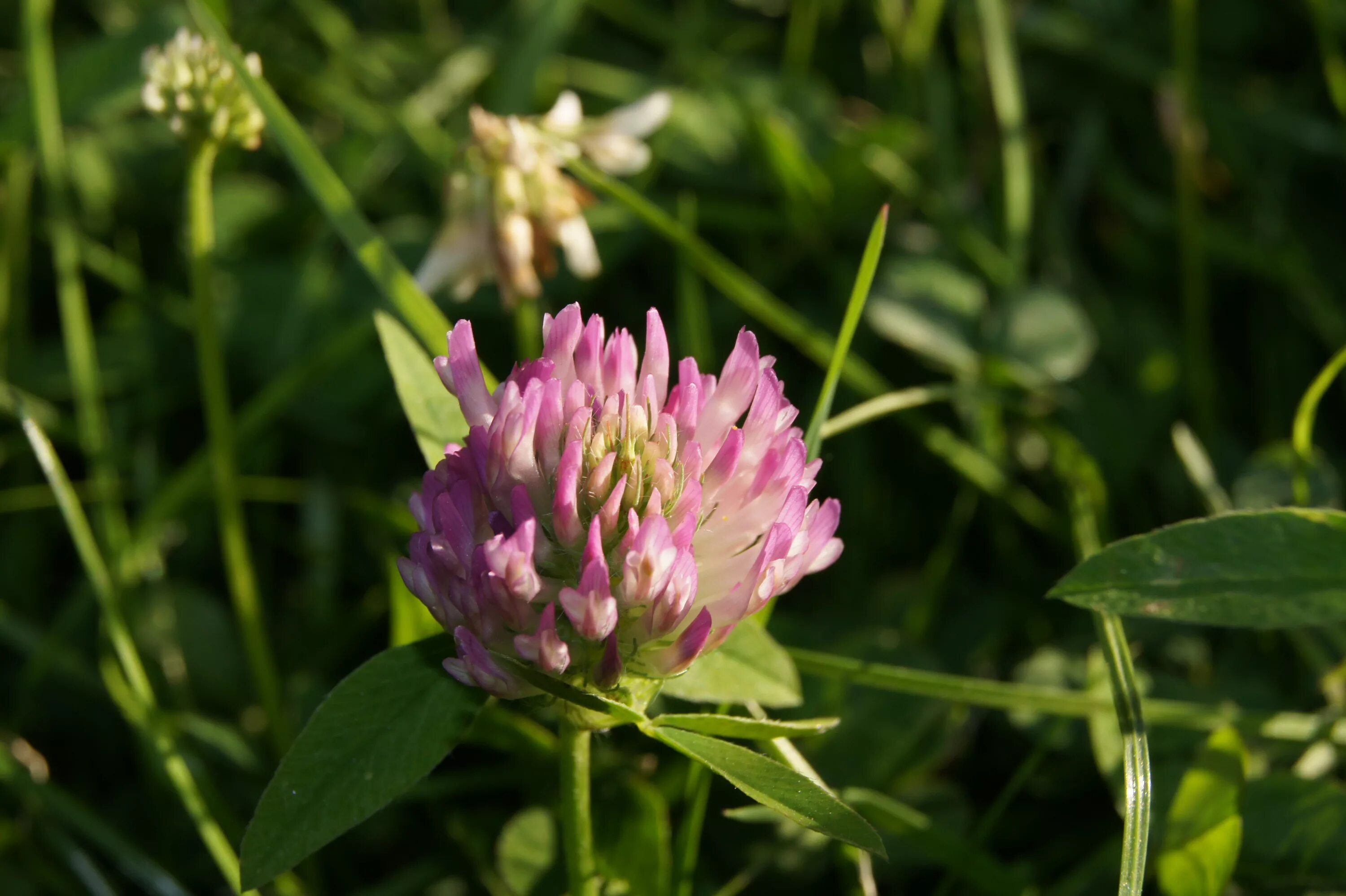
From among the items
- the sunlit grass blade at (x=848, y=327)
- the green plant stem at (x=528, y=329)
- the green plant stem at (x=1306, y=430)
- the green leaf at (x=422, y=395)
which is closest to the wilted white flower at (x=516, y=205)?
the green plant stem at (x=528, y=329)

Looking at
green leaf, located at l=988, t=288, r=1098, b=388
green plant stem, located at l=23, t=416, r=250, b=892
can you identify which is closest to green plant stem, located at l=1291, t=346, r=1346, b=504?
green leaf, located at l=988, t=288, r=1098, b=388

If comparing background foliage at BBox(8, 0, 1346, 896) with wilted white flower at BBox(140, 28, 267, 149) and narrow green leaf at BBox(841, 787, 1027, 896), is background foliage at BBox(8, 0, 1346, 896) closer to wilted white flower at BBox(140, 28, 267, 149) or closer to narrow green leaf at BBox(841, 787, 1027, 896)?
narrow green leaf at BBox(841, 787, 1027, 896)

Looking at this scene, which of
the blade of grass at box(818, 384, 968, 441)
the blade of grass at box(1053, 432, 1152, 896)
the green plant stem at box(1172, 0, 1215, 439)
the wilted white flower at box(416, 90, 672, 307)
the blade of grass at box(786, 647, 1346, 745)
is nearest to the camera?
the blade of grass at box(1053, 432, 1152, 896)

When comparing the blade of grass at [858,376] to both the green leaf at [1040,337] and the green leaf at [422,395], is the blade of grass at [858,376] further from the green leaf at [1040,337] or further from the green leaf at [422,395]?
the green leaf at [422,395]

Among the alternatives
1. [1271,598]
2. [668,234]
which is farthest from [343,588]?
[1271,598]

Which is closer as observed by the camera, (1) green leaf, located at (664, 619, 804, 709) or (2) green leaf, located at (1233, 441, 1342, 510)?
(1) green leaf, located at (664, 619, 804, 709)

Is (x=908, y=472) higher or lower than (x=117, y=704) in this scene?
higher

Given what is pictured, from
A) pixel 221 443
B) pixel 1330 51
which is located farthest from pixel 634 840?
pixel 1330 51

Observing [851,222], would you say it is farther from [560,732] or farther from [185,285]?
[560,732]
